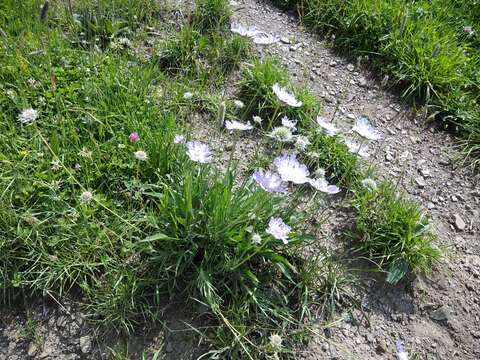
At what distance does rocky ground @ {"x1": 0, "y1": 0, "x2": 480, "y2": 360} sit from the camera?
6.71 feet

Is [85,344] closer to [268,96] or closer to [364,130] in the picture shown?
[364,130]

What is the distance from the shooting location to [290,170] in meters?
2.06

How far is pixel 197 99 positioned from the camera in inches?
119

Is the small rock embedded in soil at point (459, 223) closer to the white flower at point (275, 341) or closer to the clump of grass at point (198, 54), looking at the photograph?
the white flower at point (275, 341)

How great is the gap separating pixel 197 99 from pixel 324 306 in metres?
1.53

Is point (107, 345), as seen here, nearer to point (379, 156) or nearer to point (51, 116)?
point (51, 116)

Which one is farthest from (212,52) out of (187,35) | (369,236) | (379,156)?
(369,236)

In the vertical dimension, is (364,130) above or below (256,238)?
above

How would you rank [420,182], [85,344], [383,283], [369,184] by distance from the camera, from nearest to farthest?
[85,344] → [383,283] → [369,184] → [420,182]

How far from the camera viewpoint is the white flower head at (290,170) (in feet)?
6.62

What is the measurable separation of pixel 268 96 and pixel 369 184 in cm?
93

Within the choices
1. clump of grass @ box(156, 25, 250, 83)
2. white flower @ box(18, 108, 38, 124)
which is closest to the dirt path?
clump of grass @ box(156, 25, 250, 83)

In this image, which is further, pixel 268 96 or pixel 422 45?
pixel 422 45

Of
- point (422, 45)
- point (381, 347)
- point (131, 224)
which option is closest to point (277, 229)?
point (131, 224)
